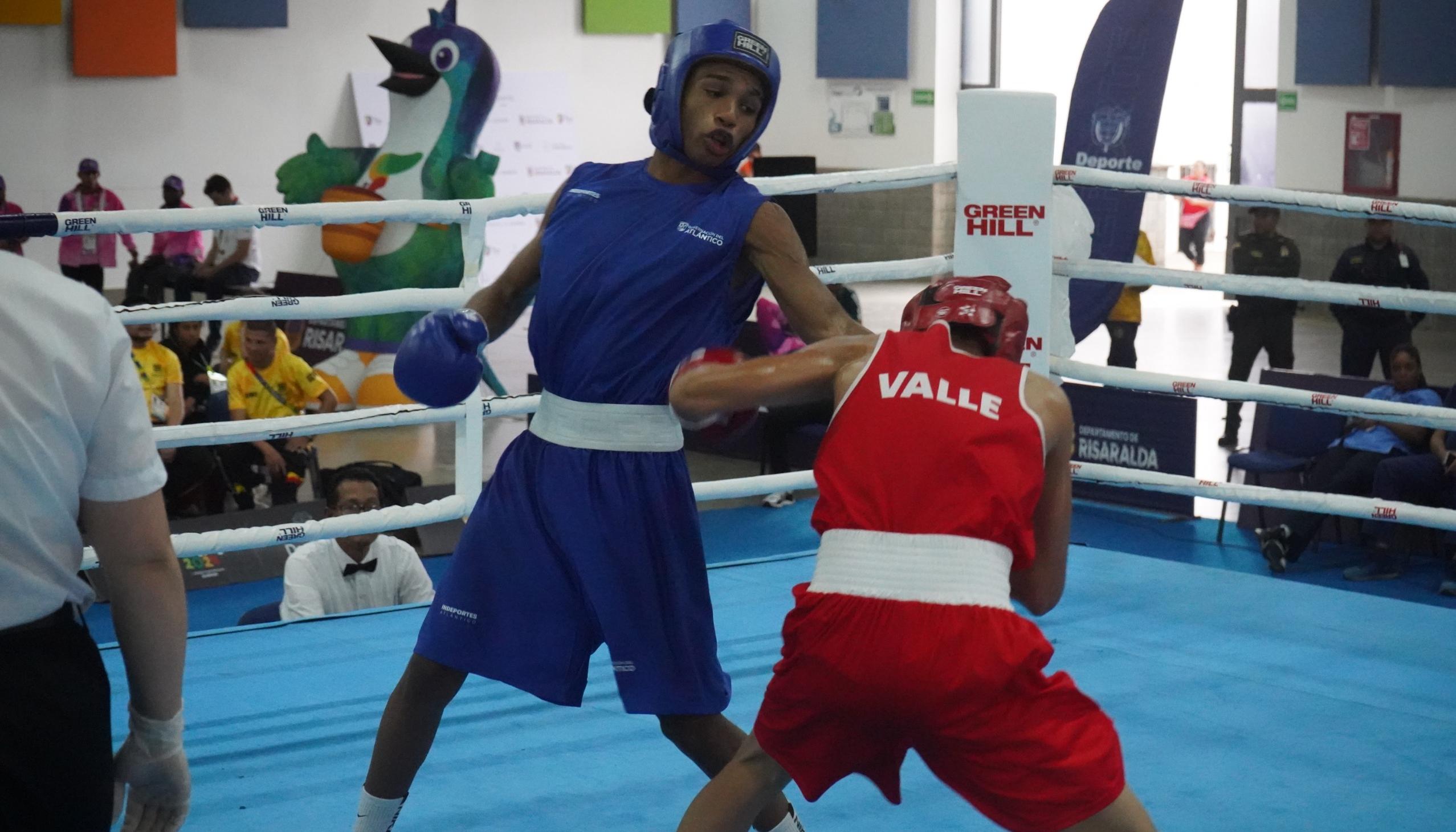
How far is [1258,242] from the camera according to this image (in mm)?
10047

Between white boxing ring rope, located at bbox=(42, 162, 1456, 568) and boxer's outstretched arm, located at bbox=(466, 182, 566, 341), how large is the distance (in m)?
0.86

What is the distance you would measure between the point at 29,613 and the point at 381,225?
870 centimetres

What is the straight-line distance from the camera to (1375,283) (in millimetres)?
9477

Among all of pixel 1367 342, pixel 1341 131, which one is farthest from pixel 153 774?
pixel 1341 131

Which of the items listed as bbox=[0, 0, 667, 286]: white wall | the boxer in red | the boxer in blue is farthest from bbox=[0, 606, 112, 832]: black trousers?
bbox=[0, 0, 667, 286]: white wall

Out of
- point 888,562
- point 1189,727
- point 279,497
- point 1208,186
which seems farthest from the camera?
point 279,497

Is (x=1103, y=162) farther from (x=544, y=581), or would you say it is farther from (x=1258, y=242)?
(x=544, y=581)

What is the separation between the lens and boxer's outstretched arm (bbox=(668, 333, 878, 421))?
6.51 feet

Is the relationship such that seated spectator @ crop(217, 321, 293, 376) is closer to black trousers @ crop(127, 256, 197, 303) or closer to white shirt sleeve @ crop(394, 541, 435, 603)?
white shirt sleeve @ crop(394, 541, 435, 603)

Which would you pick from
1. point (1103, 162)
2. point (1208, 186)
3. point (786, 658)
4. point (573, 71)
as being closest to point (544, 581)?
point (786, 658)

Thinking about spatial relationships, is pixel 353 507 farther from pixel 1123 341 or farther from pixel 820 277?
pixel 1123 341

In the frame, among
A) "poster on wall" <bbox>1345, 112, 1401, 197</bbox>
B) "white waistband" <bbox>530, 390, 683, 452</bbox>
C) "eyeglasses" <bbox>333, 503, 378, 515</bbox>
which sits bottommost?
"eyeglasses" <bbox>333, 503, 378, 515</bbox>

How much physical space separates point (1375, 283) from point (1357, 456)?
337 cm

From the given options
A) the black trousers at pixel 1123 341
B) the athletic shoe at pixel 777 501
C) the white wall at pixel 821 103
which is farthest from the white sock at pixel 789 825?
the white wall at pixel 821 103
